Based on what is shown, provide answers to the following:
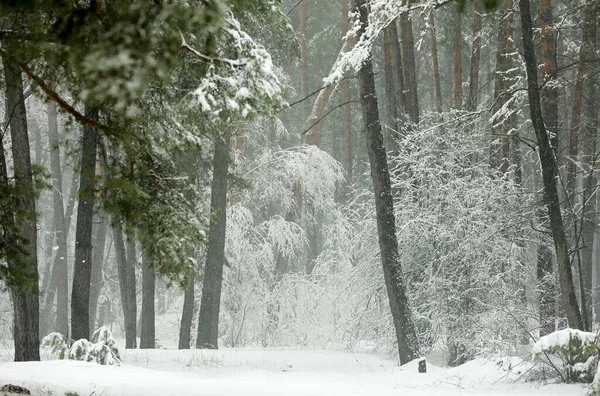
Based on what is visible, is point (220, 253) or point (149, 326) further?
point (149, 326)

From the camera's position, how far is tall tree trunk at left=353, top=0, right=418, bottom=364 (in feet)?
42.9

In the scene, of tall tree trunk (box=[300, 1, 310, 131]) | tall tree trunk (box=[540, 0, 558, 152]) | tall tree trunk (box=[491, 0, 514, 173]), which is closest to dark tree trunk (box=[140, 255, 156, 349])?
tall tree trunk (box=[491, 0, 514, 173])

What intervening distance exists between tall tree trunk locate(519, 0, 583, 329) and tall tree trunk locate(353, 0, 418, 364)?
3091 millimetres

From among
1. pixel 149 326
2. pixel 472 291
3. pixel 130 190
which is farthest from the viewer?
pixel 149 326

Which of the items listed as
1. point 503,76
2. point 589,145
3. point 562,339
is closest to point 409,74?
point 503,76

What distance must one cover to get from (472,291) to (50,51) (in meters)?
11.4

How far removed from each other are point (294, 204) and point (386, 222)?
384 inches

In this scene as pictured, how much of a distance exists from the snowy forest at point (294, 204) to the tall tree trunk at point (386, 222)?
0.12 ft

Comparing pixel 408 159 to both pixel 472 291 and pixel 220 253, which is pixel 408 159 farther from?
pixel 220 253

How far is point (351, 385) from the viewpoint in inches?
368

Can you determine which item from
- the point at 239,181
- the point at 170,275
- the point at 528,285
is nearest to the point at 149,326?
the point at 239,181

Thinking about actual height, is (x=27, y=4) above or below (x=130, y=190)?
above

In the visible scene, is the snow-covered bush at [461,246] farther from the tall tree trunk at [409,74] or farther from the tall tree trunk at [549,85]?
the tall tree trunk at [549,85]

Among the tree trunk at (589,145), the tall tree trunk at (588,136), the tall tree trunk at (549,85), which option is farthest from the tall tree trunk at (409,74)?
the tall tree trunk at (549,85)
